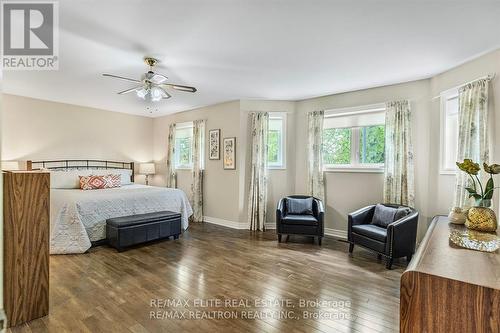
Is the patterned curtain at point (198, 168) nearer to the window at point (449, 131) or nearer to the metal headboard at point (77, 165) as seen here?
the metal headboard at point (77, 165)

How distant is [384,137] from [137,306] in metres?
4.16

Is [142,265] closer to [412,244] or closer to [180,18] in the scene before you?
[180,18]

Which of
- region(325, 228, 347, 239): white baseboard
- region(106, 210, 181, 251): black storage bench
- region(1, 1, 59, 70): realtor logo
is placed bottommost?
region(325, 228, 347, 239): white baseboard

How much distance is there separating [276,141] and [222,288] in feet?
10.8

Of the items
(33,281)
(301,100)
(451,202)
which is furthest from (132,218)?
(451,202)

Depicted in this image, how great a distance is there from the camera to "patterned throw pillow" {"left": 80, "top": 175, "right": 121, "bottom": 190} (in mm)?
4844

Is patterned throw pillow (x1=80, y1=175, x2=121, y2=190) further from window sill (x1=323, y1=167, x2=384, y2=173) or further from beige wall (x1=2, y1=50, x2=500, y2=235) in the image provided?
window sill (x1=323, y1=167, x2=384, y2=173)

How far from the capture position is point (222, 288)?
2.70 m

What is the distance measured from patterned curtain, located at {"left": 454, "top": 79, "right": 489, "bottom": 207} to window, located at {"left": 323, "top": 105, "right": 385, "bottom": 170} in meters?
1.17

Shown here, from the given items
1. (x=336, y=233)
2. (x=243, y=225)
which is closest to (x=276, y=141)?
(x=243, y=225)

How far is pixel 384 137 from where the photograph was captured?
424 cm

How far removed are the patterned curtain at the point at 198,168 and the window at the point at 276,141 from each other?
157cm

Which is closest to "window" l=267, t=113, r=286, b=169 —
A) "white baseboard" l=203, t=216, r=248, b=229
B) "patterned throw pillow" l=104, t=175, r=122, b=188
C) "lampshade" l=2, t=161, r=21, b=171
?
"white baseboard" l=203, t=216, r=248, b=229

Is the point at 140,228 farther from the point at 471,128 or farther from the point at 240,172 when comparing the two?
the point at 471,128
